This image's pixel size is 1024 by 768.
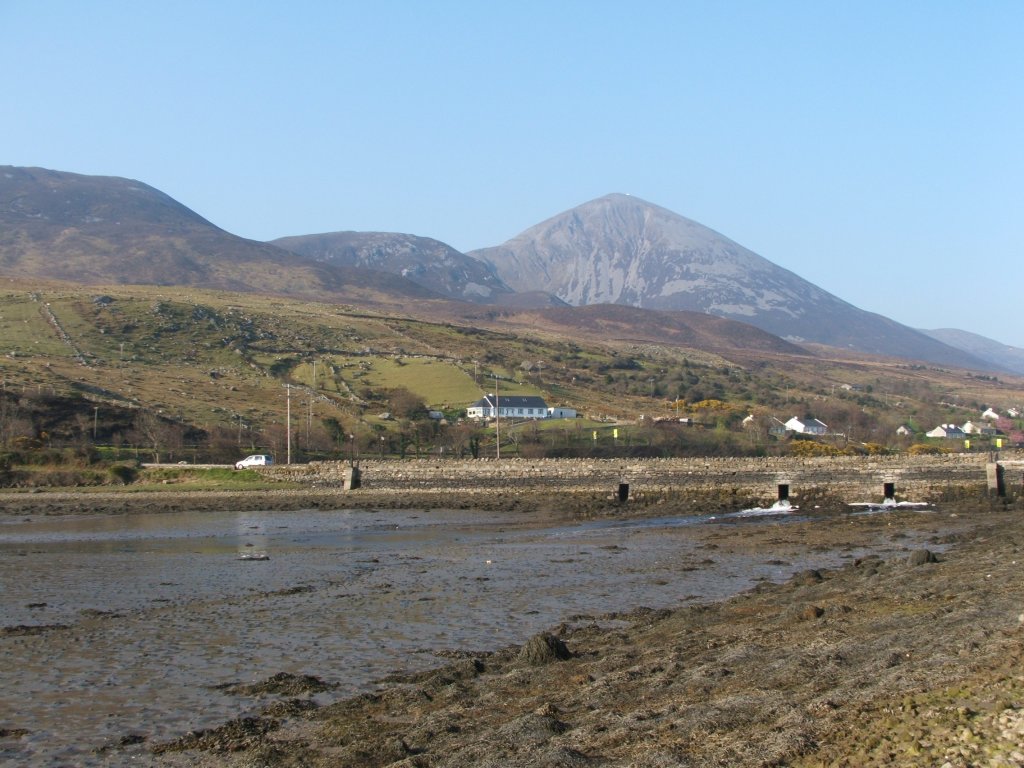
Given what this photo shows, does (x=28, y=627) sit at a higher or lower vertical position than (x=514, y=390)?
lower

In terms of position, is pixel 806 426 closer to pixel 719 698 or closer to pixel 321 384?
pixel 321 384

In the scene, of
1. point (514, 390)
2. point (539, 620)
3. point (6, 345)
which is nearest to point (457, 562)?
point (539, 620)

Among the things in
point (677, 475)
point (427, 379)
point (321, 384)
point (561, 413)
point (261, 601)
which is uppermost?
point (427, 379)

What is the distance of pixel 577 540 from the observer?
36.7 meters

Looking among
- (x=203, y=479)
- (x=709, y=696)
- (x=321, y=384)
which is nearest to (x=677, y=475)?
(x=203, y=479)

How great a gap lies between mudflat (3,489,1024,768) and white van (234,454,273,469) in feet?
151

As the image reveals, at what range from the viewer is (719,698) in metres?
11.4

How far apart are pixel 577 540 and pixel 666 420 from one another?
185 ft

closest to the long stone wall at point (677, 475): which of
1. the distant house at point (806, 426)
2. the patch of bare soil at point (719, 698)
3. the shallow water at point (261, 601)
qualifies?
the shallow water at point (261, 601)

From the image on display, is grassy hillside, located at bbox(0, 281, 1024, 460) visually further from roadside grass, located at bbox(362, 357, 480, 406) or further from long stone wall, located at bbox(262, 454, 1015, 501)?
long stone wall, located at bbox(262, 454, 1015, 501)

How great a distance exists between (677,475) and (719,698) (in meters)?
43.1

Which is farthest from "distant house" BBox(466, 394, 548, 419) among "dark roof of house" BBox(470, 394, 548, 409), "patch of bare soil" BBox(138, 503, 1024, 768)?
"patch of bare soil" BBox(138, 503, 1024, 768)

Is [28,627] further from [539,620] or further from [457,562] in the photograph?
[457,562]

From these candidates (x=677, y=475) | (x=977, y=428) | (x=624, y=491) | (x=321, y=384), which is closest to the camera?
(x=677, y=475)
